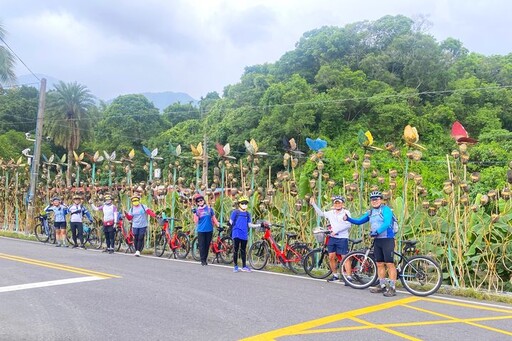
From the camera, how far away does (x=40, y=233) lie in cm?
1758

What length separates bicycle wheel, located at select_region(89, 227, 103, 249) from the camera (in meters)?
15.2

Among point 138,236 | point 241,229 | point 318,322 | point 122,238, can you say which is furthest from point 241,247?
point 122,238

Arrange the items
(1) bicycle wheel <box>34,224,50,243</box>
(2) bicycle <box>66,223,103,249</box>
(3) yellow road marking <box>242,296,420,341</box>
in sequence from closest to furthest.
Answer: (3) yellow road marking <box>242,296,420,341</box> < (2) bicycle <box>66,223,103,249</box> < (1) bicycle wheel <box>34,224,50,243</box>

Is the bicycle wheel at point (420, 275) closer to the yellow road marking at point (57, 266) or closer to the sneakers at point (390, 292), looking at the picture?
the sneakers at point (390, 292)

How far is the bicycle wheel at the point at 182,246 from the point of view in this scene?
1254cm

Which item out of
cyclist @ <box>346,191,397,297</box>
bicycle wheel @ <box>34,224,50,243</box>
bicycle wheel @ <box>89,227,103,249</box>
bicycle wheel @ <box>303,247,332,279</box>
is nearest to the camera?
cyclist @ <box>346,191,397,297</box>

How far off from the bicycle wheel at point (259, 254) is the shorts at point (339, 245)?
178 centimetres

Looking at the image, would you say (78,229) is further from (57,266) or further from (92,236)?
(57,266)

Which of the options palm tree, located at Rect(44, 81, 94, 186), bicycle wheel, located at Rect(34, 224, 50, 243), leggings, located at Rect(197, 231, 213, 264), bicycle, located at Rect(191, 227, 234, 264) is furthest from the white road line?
palm tree, located at Rect(44, 81, 94, 186)

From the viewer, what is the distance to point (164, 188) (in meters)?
14.3

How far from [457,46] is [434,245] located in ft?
118

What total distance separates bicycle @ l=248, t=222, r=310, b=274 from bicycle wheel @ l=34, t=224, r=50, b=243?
952cm

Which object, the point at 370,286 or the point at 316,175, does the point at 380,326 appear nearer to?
the point at 370,286

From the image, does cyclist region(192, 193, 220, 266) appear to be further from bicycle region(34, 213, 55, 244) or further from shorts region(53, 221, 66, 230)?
bicycle region(34, 213, 55, 244)
